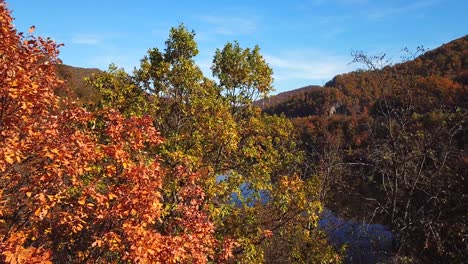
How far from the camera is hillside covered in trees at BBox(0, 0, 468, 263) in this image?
724 cm

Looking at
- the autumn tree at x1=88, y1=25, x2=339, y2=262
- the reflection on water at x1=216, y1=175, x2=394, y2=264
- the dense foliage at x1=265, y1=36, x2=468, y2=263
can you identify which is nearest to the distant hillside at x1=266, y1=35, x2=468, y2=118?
the dense foliage at x1=265, y1=36, x2=468, y2=263

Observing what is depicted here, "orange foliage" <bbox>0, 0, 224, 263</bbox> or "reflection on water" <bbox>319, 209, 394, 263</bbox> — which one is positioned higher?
"orange foliage" <bbox>0, 0, 224, 263</bbox>

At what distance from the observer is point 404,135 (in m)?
17.4

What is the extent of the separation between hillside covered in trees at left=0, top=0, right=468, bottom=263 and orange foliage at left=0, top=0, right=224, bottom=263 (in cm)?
3

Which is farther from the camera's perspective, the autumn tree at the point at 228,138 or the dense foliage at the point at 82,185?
the autumn tree at the point at 228,138

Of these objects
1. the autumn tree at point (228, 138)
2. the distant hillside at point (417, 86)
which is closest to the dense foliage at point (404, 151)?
the distant hillside at point (417, 86)

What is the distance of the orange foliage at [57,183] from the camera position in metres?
6.82

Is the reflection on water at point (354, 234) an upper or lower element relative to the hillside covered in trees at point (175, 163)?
lower

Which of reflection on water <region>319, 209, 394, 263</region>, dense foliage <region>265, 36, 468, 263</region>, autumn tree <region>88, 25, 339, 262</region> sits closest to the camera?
autumn tree <region>88, 25, 339, 262</region>

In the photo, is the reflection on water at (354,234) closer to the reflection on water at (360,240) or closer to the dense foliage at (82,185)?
the reflection on water at (360,240)

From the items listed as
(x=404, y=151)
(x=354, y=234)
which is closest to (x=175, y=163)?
(x=354, y=234)

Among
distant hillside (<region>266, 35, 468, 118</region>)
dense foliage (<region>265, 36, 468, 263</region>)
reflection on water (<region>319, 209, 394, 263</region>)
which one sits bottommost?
reflection on water (<region>319, 209, 394, 263</region>)

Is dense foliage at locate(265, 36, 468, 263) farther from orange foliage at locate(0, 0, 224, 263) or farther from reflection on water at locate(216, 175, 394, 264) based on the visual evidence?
orange foliage at locate(0, 0, 224, 263)

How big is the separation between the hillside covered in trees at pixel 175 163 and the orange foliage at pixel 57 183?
0.03m
